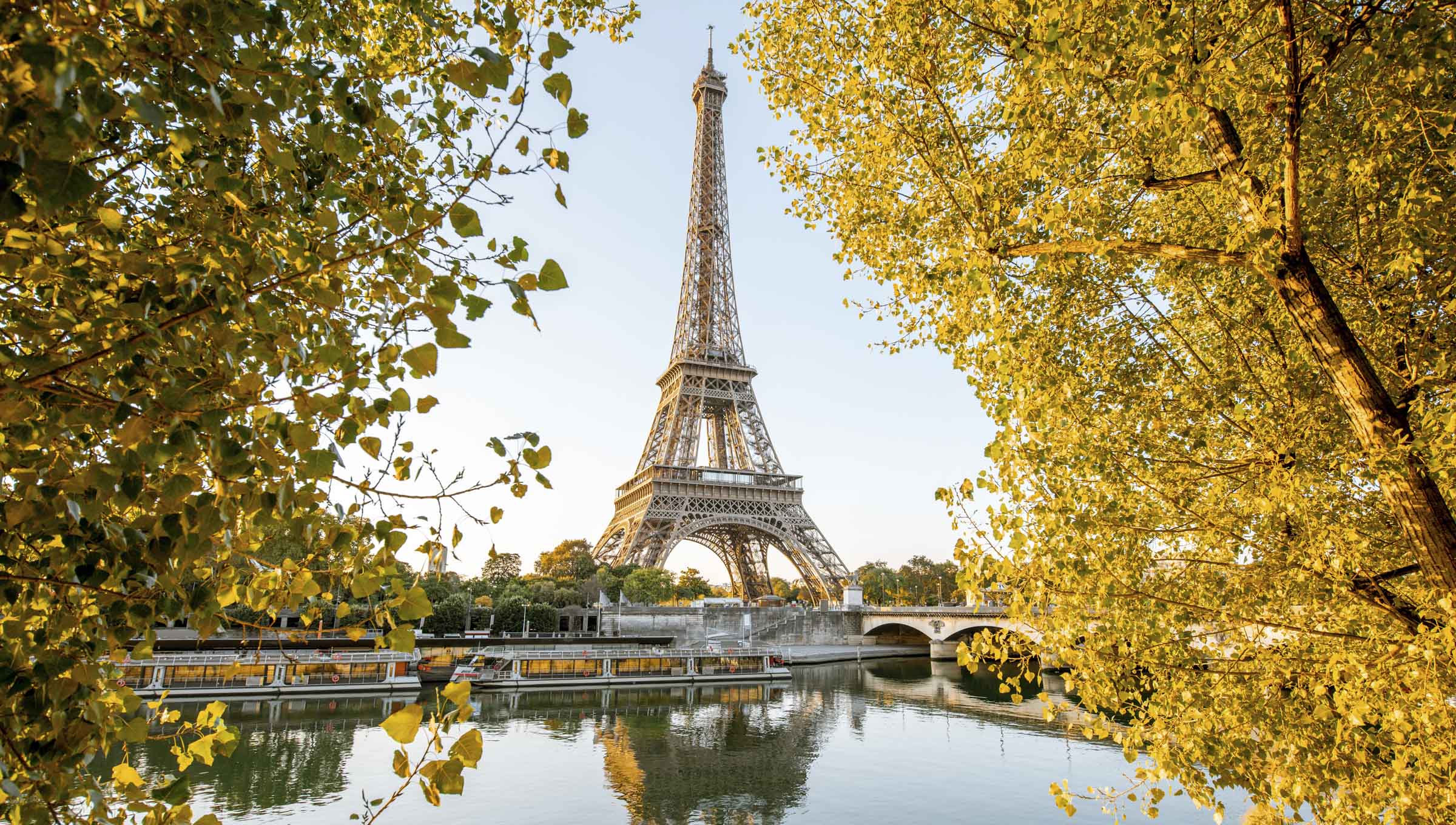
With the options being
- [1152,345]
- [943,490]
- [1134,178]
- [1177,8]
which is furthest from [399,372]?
[1152,345]

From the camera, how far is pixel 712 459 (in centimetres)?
7025

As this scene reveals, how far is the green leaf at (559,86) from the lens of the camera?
220 centimetres

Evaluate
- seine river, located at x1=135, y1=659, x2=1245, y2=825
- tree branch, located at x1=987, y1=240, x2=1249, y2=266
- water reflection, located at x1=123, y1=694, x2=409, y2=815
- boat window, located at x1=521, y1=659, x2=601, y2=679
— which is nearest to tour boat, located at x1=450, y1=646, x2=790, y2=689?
boat window, located at x1=521, y1=659, x2=601, y2=679

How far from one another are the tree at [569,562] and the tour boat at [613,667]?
61.5 feet

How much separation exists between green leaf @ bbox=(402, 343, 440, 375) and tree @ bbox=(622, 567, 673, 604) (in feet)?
172

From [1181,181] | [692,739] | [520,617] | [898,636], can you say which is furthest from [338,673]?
[898,636]

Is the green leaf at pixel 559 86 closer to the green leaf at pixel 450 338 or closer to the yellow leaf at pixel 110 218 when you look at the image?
the green leaf at pixel 450 338

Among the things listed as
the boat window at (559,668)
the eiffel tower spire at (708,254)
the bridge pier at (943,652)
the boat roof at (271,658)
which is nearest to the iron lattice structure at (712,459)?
the eiffel tower spire at (708,254)

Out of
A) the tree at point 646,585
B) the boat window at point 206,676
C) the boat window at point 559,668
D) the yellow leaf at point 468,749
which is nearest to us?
the yellow leaf at point 468,749

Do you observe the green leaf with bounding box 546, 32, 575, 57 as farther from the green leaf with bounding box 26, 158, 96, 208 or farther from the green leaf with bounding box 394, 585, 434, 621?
the green leaf with bounding box 394, 585, 434, 621

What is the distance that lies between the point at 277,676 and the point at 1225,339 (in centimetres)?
3855

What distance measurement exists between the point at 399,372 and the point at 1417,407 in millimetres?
6316

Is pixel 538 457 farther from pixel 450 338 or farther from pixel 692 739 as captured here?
pixel 692 739

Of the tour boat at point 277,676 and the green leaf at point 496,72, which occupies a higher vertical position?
the green leaf at point 496,72
